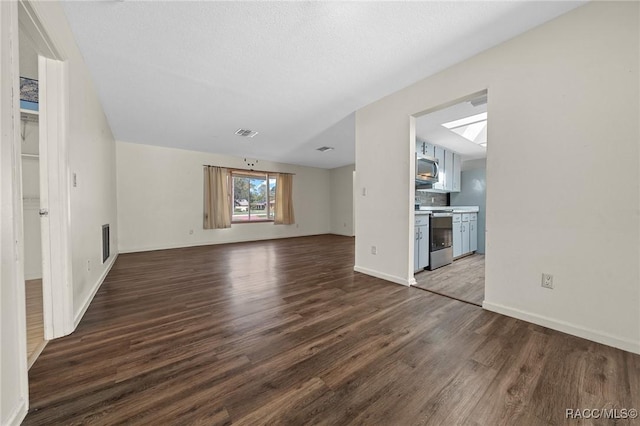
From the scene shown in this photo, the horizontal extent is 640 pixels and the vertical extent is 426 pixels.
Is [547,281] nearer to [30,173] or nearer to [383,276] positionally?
[383,276]

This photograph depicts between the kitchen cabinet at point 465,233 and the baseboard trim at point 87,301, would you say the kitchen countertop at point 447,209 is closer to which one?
the kitchen cabinet at point 465,233

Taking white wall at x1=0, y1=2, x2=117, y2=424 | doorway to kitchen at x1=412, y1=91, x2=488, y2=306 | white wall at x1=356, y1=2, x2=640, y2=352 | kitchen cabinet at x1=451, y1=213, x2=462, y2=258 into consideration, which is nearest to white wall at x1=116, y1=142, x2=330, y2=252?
white wall at x1=0, y1=2, x2=117, y2=424

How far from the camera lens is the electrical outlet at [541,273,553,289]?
1.88m

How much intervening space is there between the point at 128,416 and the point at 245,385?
504 mm

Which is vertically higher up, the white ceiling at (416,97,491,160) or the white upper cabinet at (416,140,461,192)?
the white ceiling at (416,97,491,160)

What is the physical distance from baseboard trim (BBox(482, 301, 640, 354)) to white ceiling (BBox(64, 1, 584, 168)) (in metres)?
2.33

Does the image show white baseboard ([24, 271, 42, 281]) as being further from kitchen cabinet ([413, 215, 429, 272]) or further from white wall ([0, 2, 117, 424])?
kitchen cabinet ([413, 215, 429, 272])

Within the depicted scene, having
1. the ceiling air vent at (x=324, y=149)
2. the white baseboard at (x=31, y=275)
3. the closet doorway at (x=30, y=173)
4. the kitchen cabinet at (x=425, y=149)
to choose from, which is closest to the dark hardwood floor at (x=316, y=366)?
the closet doorway at (x=30, y=173)

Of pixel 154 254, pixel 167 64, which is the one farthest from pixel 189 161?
pixel 167 64

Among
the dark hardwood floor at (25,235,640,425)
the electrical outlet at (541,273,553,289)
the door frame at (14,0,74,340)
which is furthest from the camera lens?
the electrical outlet at (541,273,553,289)

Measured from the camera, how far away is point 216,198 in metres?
6.03

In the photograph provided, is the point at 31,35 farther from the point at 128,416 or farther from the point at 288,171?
the point at 288,171

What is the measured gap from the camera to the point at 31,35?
145 centimetres

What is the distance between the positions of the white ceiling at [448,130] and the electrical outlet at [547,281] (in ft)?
3.98
